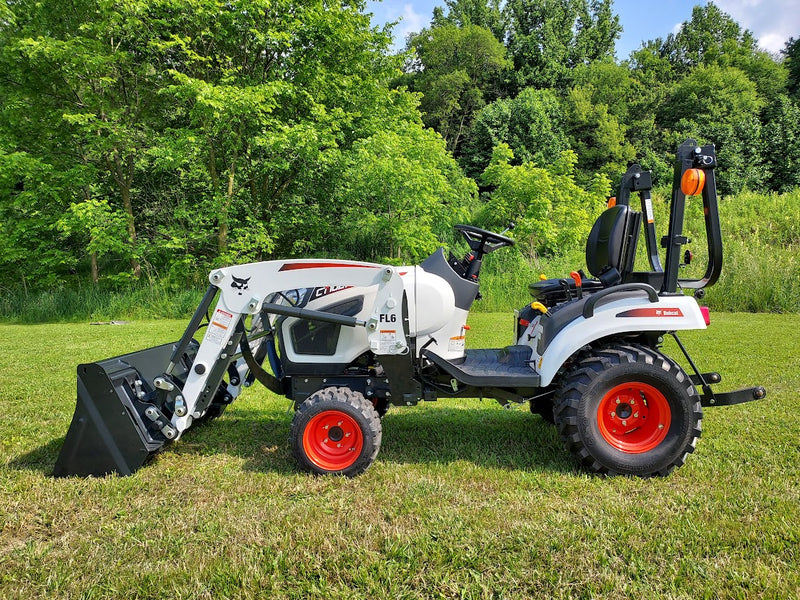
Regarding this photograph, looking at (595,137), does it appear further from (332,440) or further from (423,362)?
(332,440)

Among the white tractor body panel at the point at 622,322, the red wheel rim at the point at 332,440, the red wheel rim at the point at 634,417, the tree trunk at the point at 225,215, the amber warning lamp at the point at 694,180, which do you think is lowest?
the red wheel rim at the point at 332,440

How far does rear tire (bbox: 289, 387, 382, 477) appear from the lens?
316 cm

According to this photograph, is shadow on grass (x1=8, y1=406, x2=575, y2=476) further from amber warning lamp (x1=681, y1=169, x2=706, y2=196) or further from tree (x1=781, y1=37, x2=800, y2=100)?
tree (x1=781, y1=37, x2=800, y2=100)

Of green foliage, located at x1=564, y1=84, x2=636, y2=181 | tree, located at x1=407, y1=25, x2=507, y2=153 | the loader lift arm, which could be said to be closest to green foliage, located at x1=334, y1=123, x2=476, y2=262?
the loader lift arm

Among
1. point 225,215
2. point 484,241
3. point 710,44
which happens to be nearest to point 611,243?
point 484,241

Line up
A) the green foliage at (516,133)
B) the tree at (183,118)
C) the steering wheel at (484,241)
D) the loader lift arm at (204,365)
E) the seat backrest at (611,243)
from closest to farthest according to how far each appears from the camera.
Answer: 1. the loader lift arm at (204,365)
2. the seat backrest at (611,243)
3. the steering wheel at (484,241)
4. the tree at (183,118)
5. the green foliage at (516,133)

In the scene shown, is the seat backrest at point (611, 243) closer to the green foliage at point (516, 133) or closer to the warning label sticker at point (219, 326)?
the warning label sticker at point (219, 326)

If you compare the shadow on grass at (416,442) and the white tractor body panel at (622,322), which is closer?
the white tractor body panel at (622,322)

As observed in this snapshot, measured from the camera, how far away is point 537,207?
13.3 m

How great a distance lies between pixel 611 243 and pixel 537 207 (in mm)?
10277

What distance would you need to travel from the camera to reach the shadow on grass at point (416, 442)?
344cm

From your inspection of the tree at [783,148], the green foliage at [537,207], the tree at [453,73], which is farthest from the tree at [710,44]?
the green foliage at [537,207]

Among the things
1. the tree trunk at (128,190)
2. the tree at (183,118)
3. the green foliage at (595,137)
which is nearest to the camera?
the tree at (183,118)

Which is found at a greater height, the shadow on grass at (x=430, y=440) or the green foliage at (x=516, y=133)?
the green foliage at (x=516, y=133)
